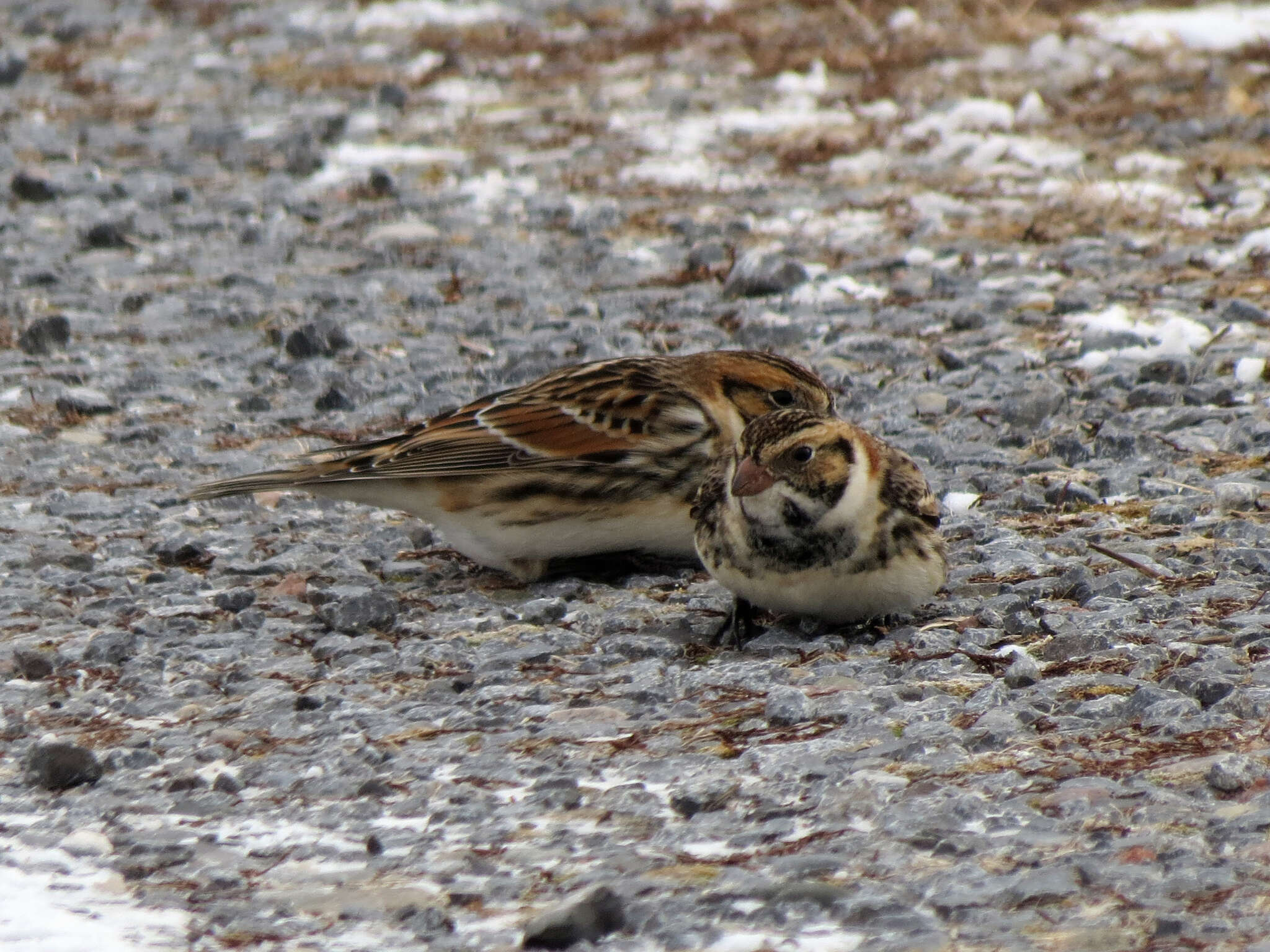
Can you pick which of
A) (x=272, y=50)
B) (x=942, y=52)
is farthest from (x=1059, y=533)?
(x=272, y=50)

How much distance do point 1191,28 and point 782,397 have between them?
8558 mm

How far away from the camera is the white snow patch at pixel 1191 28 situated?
44.0ft

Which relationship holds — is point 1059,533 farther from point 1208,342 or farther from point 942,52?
point 942,52

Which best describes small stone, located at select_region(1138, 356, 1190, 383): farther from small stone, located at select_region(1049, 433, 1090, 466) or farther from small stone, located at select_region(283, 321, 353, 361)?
small stone, located at select_region(283, 321, 353, 361)

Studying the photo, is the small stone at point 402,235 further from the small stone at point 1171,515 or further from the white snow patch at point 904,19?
the small stone at point 1171,515

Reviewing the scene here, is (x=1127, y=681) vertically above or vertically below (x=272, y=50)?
below

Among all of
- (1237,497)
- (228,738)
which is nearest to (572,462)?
(228,738)

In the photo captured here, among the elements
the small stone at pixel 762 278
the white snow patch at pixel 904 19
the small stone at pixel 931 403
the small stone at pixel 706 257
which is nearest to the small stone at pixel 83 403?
the small stone at pixel 762 278

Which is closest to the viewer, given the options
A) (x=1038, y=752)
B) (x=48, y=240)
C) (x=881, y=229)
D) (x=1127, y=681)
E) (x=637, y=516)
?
(x=1038, y=752)

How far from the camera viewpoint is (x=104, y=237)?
1115 centimetres

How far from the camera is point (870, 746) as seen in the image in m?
4.64

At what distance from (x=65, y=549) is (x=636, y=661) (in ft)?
7.40

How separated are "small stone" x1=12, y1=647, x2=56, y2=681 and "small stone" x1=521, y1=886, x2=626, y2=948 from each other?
219 cm

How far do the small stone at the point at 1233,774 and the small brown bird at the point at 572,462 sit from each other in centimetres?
225
